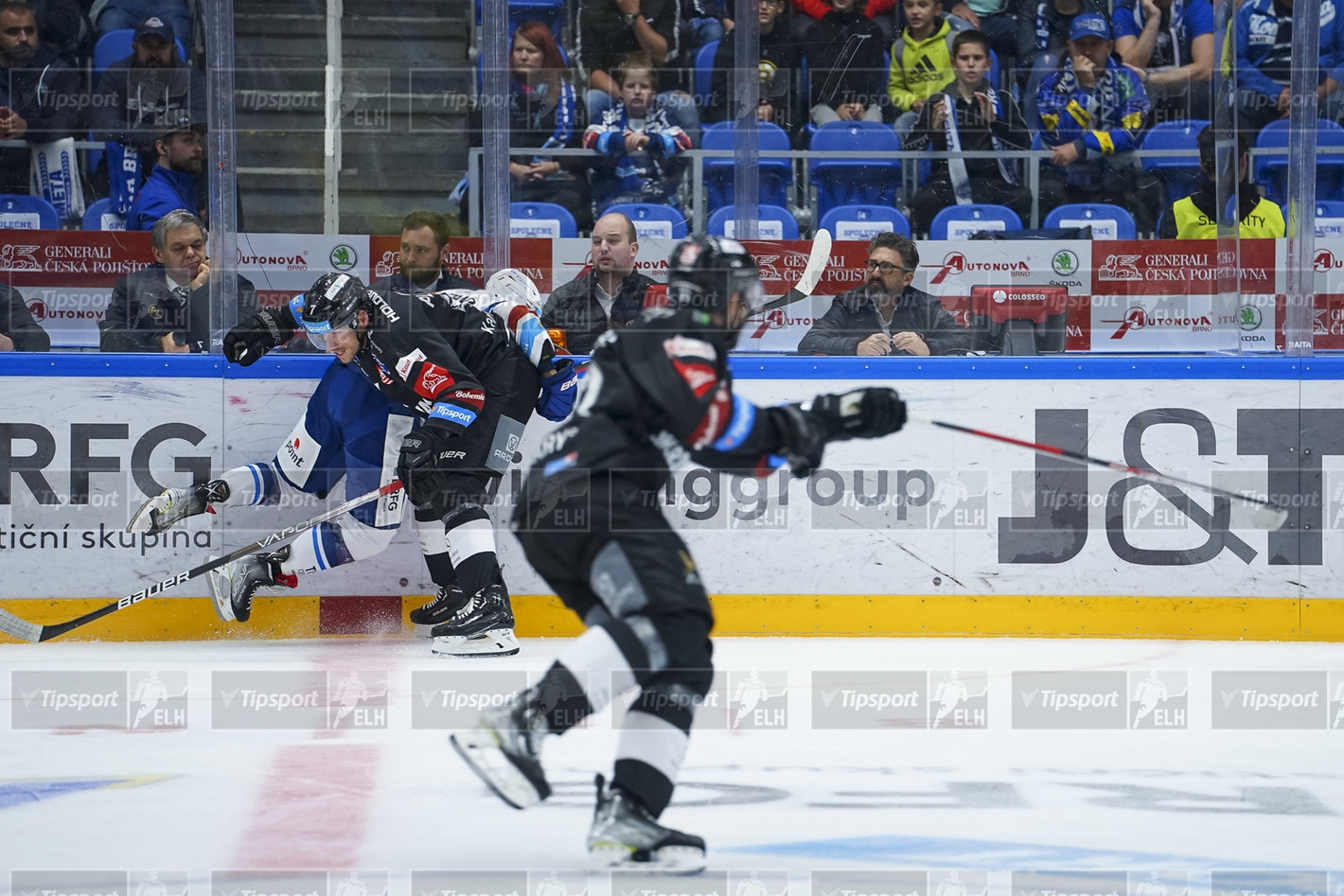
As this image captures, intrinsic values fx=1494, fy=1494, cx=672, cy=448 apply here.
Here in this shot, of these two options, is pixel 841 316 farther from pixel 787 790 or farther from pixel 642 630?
pixel 642 630

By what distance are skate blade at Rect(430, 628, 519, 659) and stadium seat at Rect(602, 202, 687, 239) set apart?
1700 millimetres

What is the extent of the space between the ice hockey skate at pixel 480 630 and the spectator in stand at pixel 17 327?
191 cm

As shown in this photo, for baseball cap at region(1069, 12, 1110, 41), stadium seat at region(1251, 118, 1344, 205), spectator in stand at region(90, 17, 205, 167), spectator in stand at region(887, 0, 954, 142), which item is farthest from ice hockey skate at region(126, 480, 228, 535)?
stadium seat at region(1251, 118, 1344, 205)

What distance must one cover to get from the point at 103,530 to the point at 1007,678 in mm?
3333

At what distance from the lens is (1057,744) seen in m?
4.03

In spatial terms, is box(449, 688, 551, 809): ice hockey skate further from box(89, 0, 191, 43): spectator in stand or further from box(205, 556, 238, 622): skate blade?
box(89, 0, 191, 43): spectator in stand

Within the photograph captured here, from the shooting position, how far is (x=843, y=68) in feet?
19.8

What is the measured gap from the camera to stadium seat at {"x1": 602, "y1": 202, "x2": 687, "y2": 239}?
592cm

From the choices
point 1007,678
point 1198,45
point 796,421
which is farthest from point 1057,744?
point 1198,45

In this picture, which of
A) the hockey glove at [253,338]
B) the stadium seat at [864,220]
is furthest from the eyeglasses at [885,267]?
the hockey glove at [253,338]

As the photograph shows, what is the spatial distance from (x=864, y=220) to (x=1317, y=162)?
176 centimetres

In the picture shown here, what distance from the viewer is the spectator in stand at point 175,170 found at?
5746 mm

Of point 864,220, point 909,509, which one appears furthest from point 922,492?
point 864,220

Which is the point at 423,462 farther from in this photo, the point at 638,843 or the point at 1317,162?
the point at 1317,162
